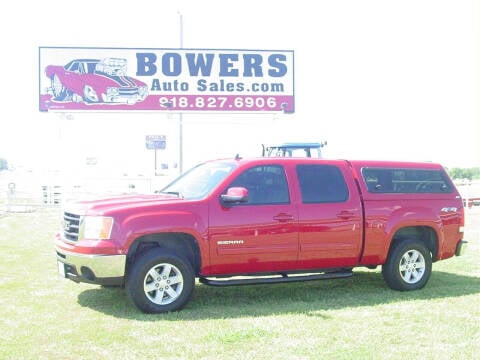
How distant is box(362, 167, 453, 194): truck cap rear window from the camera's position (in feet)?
27.9

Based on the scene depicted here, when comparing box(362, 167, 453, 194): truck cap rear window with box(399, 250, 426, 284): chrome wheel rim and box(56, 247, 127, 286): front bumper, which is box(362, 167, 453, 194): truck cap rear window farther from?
box(56, 247, 127, 286): front bumper

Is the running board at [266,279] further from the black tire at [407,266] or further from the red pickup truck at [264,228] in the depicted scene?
the black tire at [407,266]

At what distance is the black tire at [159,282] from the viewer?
6.98 m

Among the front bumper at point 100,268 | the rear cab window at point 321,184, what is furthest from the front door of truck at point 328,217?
the front bumper at point 100,268

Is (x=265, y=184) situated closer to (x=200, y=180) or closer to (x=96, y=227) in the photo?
(x=200, y=180)

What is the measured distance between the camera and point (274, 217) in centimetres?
762

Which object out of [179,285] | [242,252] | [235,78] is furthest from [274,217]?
[235,78]

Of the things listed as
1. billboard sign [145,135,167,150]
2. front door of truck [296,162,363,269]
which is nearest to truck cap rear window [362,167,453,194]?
front door of truck [296,162,363,269]

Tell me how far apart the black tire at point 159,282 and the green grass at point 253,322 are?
15 cm

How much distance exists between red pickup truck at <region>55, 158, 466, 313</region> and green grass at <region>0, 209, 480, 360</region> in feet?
1.29

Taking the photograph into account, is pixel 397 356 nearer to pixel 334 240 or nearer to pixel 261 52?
pixel 334 240

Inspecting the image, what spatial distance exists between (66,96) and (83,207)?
636 inches

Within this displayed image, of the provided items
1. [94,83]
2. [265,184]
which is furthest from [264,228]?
[94,83]

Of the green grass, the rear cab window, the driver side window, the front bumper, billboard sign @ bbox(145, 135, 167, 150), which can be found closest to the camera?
the green grass
